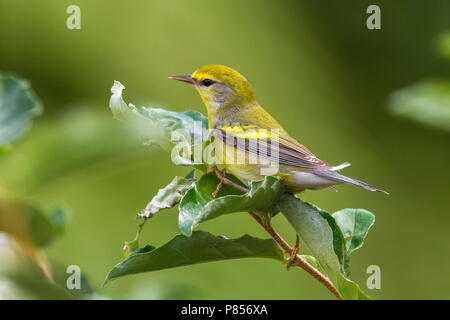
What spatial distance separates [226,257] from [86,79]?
559 centimetres

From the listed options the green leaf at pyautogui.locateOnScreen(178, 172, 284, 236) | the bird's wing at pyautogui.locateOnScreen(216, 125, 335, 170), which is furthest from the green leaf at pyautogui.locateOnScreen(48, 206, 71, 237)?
the bird's wing at pyautogui.locateOnScreen(216, 125, 335, 170)

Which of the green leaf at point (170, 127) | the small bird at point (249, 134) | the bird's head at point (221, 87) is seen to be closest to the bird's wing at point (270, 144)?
the small bird at point (249, 134)

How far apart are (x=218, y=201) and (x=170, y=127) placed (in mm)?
551

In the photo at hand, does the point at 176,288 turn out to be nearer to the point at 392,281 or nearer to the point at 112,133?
the point at 112,133

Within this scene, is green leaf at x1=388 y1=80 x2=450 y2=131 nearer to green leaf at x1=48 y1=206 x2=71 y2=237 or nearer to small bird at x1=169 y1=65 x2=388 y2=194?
small bird at x1=169 y1=65 x2=388 y2=194

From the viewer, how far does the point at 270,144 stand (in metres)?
2.70

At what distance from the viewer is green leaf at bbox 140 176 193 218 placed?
1829 millimetres

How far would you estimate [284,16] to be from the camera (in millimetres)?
8195

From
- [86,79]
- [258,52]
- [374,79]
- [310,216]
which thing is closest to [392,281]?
[374,79]

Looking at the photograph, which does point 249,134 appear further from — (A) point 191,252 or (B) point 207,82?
(A) point 191,252

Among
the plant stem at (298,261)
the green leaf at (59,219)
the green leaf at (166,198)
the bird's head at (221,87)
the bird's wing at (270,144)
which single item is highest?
the bird's head at (221,87)

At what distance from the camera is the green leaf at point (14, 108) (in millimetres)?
1767

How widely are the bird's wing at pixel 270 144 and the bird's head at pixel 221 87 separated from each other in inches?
8.8

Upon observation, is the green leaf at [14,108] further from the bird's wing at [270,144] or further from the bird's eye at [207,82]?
→ the bird's eye at [207,82]
